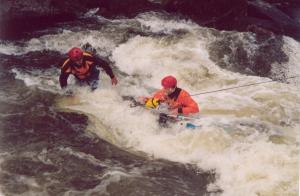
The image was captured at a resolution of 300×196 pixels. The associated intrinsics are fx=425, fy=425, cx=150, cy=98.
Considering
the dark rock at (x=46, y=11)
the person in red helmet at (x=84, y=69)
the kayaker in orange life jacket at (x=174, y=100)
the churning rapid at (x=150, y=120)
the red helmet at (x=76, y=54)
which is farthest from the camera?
the dark rock at (x=46, y=11)

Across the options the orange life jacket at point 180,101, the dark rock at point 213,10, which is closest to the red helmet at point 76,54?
the orange life jacket at point 180,101

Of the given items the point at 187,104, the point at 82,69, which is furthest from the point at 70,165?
the point at 82,69

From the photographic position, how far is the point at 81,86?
920 cm

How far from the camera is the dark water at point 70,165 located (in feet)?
21.0

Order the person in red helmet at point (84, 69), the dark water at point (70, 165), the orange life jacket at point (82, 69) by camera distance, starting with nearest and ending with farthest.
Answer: the dark water at point (70, 165) < the person in red helmet at point (84, 69) < the orange life jacket at point (82, 69)

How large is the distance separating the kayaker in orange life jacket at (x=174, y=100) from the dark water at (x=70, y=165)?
113cm

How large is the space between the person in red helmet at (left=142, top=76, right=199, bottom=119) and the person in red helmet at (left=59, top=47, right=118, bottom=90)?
1214 mm

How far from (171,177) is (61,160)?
183 cm

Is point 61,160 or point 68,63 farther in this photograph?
point 68,63

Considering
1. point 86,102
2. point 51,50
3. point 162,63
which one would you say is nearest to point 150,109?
point 86,102

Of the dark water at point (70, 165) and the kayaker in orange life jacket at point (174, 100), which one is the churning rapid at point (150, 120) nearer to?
the dark water at point (70, 165)

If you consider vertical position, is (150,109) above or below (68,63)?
below

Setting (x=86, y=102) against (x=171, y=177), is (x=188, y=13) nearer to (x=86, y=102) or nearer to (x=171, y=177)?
(x=86, y=102)

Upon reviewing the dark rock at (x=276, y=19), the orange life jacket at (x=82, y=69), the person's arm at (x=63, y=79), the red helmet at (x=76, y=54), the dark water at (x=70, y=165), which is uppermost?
the dark rock at (x=276, y=19)
